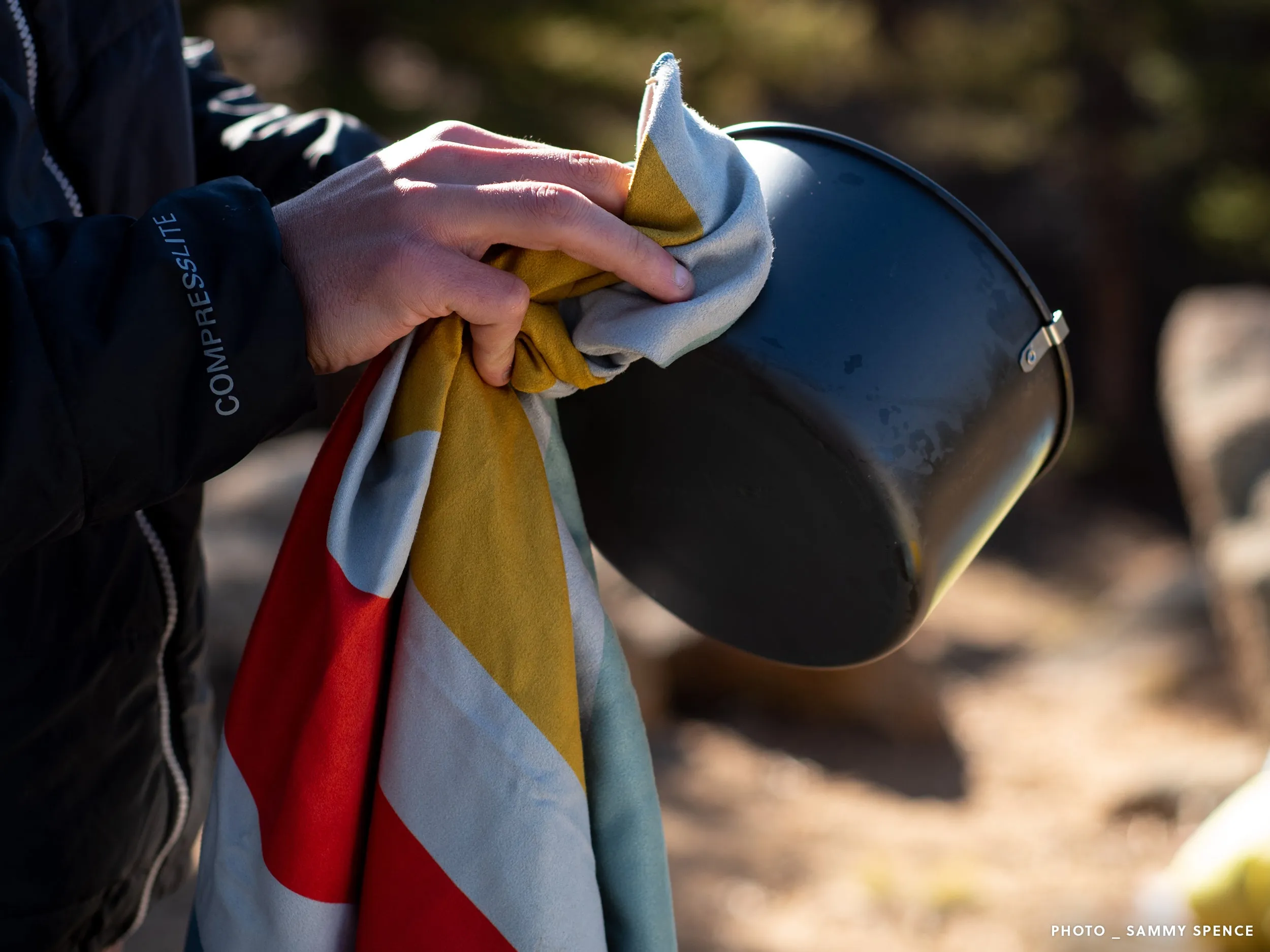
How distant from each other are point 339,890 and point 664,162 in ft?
1.55

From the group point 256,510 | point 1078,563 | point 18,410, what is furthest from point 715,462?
point 1078,563

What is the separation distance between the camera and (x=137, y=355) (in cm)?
63

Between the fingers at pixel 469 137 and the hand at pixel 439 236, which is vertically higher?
the fingers at pixel 469 137

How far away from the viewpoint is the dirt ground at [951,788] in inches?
90.7

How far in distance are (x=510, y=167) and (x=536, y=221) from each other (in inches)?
1.9

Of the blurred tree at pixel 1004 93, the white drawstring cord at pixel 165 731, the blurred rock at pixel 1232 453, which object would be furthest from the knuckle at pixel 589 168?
the blurred tree at pixel 1004 93

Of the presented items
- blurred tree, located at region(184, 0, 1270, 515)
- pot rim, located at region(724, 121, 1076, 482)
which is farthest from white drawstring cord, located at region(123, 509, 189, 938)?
blurred tree, located at region(184, 0, 1270, 515)

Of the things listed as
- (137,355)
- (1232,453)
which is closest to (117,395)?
(137,355)

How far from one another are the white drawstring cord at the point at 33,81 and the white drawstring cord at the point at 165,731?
0.72 feet

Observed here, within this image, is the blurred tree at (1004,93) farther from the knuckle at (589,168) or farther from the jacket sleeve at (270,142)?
the knuckle at (589,168)

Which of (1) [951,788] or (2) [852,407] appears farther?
(1) [951,788]

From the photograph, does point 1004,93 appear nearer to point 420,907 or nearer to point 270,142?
point 270,142

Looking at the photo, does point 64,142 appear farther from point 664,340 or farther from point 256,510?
point 256,510

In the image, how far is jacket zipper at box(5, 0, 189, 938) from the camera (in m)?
0.80
